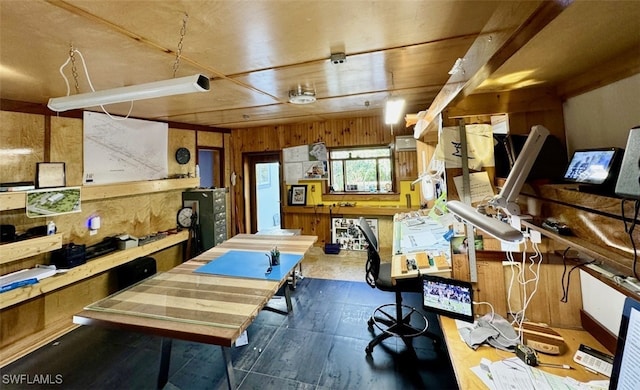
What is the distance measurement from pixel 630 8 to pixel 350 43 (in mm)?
1334

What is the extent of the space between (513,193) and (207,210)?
14.7ft

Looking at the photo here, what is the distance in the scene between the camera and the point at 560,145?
3.97 ft

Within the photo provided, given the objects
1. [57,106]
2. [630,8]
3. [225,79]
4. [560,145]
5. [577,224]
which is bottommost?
[577,224]

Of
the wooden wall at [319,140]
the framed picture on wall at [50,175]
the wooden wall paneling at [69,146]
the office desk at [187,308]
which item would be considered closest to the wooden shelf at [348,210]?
the wooden wall at [319,140]

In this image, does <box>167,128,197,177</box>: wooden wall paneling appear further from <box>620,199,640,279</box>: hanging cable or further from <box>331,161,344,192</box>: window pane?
<box>620,199,640,279</box>: hanging cable

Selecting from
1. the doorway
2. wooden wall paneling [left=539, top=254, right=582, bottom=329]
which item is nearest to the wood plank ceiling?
wooden wall paneling [left=539, top=254, right=582, bottom=329]

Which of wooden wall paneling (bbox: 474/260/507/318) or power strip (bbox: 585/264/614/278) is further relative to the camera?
wooden wall paneling (bbox: 474/260/507/318)

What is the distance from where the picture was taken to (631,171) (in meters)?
0.66

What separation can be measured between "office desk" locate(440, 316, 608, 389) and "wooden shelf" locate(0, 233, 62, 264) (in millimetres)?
3693

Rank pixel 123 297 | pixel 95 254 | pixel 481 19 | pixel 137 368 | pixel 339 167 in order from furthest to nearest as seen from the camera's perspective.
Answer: pixel 339 167 → pixel 95 254 → pixel 137 368 → pixel 123 297 → pixel 481 19

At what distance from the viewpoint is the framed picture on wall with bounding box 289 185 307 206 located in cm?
531

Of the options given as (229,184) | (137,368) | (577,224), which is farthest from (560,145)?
(229,184)

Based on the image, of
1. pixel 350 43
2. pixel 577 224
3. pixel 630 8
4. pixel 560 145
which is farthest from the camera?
pixel 350 43

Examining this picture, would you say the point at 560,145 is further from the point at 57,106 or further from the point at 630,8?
the point at 57,106
